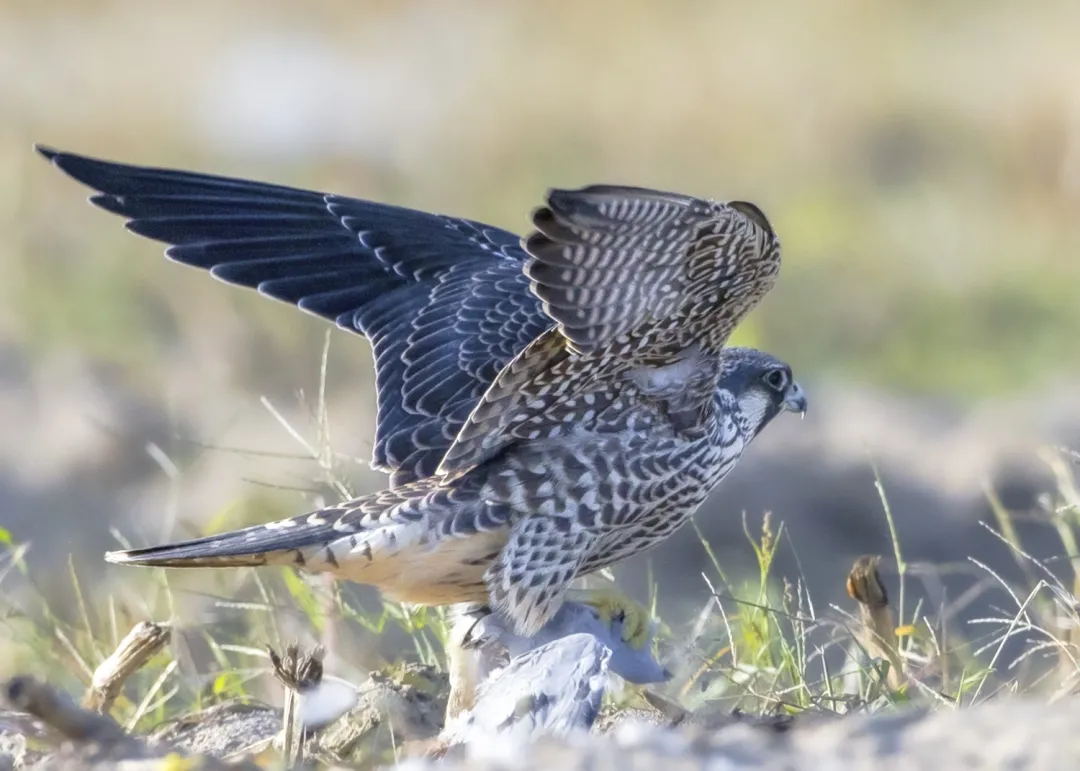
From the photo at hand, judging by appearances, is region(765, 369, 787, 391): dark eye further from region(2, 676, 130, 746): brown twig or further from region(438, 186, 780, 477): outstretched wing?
region(2, 676, 130, 746): brown twig

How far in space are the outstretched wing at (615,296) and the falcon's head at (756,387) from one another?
361 millimetres

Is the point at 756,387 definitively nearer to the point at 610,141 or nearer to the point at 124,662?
the point at 124,662

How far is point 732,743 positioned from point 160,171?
2.67 metres

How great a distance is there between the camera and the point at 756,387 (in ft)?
15.8

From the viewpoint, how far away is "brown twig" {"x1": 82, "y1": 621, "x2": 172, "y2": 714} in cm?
381

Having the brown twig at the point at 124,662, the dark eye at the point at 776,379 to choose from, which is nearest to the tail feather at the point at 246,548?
the brown twig at the point at 124,662

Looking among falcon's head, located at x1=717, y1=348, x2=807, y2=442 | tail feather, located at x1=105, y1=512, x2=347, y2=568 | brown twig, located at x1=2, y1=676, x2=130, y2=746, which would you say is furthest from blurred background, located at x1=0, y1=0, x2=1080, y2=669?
brown twig, located at x1=2, y1=676, x2=130, y2=746

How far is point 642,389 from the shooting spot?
4.30 meters

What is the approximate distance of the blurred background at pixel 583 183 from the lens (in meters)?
7.46

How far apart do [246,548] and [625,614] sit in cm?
90

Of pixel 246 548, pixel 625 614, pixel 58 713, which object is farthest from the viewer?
pixel 625 614

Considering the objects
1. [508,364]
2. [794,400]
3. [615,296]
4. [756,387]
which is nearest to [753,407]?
[756,387]

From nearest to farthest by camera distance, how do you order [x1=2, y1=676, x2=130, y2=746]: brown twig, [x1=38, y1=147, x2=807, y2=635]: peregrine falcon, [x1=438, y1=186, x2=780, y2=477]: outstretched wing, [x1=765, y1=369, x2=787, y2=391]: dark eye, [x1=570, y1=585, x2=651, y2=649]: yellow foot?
[x1=2, y1=676, x2=130, y2=746]: brown twig
[x1=438, y1=186, x2=780, y2=477]: outstretched wing
[x1=38, y1=147, x2=807, y2=635]: peregrine falcon
[x1=570, y1=585, x2=651, y2=649]: yellow foot
[x1=765, y1=369, x2=787, y2=391]: dark eye

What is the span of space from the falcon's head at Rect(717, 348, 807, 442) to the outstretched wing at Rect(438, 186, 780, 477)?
36cm
